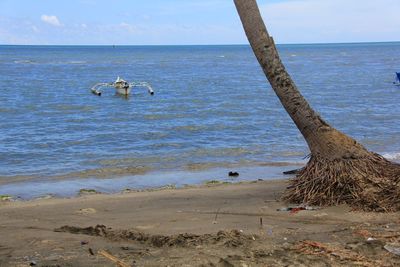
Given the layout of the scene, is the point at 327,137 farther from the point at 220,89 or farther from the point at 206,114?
the point at 220,89

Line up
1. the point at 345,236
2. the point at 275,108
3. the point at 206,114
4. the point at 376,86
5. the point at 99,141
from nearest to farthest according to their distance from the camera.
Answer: the point at 345,236 → the point at 99,141 → the point at 206,114 → the point at 275,108 → the point at 376,86

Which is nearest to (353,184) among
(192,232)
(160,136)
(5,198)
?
(192,232)

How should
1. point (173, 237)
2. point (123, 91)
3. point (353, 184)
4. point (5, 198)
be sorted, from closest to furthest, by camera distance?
point (173, 237) → point (353, 184) → point (5, 198) → point (123, 91)

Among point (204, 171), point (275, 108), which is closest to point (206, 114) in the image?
point (275, 108)

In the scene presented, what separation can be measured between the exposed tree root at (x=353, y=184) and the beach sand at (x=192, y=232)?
0.24 m

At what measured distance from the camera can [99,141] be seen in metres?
18.5

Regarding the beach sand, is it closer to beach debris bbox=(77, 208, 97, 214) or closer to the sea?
beach debris bbox=(77, 208, 97, 214)

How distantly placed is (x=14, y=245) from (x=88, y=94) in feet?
107

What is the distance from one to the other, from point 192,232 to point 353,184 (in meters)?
2.67

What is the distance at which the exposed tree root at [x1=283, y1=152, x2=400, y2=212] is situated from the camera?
7.77 meters

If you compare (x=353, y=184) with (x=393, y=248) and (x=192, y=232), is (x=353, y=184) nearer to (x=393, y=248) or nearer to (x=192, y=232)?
(x=393, y=248)

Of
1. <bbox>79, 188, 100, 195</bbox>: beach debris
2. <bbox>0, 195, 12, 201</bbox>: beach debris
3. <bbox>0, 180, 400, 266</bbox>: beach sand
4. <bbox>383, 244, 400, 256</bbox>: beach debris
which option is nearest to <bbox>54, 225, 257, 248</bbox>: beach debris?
<bbox>0, 180, 400, 266</bbox>: beach sand

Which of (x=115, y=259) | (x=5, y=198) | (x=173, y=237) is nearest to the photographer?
(x=115, y=259)

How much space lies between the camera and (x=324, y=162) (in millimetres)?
8148
